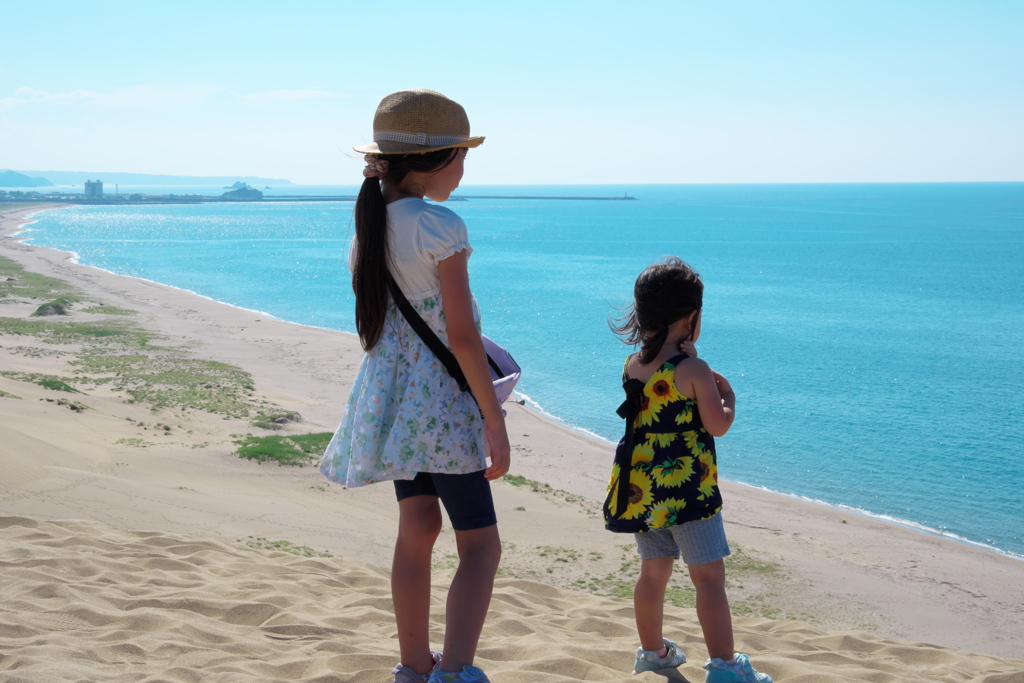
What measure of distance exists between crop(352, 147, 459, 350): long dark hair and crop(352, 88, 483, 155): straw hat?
0.14 feet

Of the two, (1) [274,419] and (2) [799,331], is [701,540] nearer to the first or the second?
(1) [274,419]

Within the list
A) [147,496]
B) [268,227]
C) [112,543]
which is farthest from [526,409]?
[268,227]

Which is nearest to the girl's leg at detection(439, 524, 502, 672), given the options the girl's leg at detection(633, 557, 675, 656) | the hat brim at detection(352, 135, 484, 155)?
the girl's leg at detection(633, 557, 675, 656)

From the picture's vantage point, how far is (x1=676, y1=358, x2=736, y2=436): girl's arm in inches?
122

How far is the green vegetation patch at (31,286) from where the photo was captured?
29406 mm

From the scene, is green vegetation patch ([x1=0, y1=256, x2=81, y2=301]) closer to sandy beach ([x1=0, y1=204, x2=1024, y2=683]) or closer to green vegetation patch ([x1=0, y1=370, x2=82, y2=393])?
sandy beach ([x1=0, y1=204, x2=1024, y2=683])

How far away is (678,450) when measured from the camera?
3189mm

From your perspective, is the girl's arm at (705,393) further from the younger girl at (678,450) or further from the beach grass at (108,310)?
the beach grass at (108,310)

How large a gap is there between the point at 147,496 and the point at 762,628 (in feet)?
16.1

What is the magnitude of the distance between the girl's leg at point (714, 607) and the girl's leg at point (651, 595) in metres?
0.16

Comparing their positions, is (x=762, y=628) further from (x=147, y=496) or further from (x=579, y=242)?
(x=579, y=242)

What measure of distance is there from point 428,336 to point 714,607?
5.18 feet

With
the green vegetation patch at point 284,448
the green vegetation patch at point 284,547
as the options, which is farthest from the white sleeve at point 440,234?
the green vegetation patch at point 284,448

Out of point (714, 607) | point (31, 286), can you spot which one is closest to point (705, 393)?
point (714, 607)
